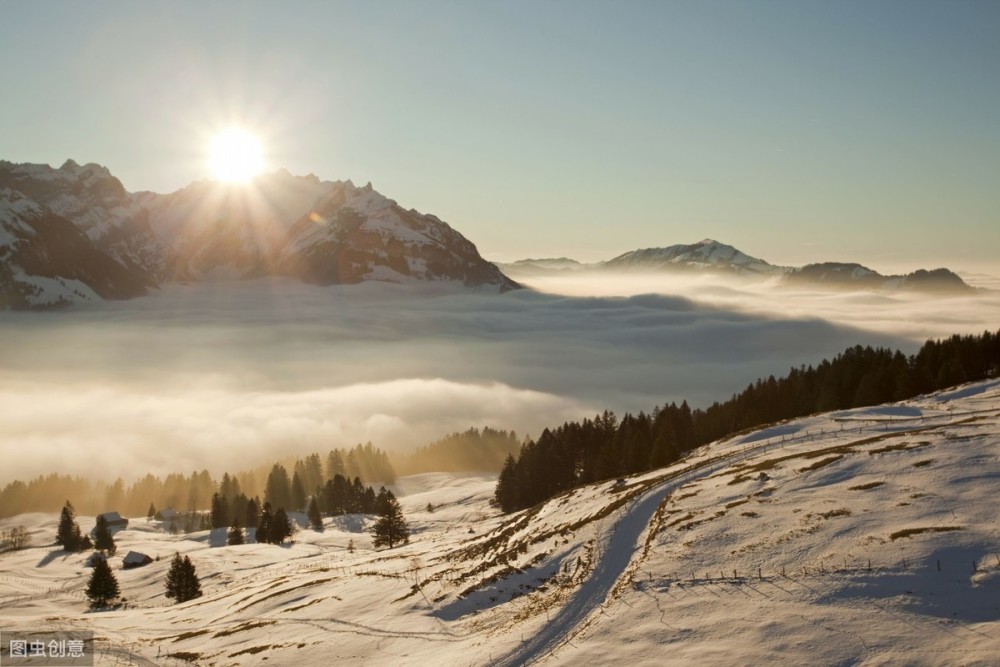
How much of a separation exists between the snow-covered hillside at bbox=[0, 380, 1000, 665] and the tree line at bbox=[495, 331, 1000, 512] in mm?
25348

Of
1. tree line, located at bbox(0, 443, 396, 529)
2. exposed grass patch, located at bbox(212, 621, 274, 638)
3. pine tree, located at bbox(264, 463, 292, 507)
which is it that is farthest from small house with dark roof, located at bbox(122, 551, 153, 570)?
tree line, located at bbox(0, 443, 396, 529)

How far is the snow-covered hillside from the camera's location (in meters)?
22.4

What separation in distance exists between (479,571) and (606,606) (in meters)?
14.7

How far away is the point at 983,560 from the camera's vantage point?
2383 cm

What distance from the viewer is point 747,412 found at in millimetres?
98562

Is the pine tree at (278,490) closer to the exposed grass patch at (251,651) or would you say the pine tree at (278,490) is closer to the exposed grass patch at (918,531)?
the exposed grass patch at (251,651)

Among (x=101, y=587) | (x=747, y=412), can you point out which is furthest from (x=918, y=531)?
(x=101, y=587)

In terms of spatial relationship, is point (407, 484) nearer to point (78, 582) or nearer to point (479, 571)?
point (78, 582)

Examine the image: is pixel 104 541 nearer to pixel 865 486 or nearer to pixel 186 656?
pixel 186 656

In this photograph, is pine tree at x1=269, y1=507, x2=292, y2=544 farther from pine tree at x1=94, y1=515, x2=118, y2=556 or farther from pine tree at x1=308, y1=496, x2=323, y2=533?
pine tree at x1=94, y1=515, x2=118, y2=556

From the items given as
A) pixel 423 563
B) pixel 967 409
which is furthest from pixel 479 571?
pixel 967 409

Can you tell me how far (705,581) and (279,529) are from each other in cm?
8924

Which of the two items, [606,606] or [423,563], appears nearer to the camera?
[606,606]

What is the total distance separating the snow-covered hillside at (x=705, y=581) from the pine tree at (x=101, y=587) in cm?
360
